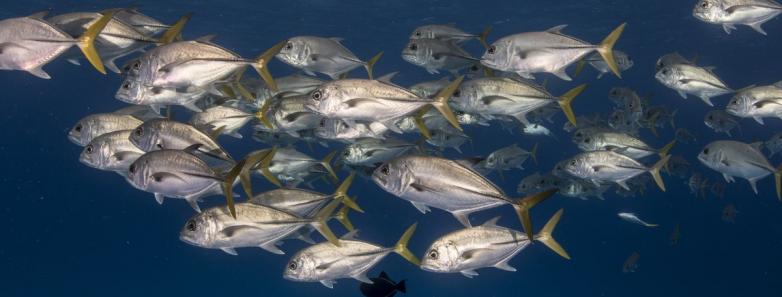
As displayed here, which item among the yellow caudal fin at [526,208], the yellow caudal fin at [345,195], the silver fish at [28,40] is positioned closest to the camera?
the yellow caudal fin at [526,208]

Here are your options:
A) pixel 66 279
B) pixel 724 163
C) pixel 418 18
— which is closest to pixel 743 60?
pixel 418 18

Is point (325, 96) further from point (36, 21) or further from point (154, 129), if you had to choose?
point (36, 21)

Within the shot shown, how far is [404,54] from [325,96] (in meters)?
2.37

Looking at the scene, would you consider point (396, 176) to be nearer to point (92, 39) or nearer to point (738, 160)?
point (92, 39)

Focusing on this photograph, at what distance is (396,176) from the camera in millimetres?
4855

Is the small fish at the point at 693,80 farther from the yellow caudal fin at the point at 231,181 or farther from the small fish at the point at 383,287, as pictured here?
the yellow caudal fin at the point at 231,181

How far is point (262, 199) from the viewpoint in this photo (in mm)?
5488

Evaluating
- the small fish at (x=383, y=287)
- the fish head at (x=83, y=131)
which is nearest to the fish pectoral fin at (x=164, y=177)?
the fish head at (x=83, y=131)

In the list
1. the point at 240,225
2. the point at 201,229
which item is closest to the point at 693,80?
the point at 240,225

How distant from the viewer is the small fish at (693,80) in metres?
7.12

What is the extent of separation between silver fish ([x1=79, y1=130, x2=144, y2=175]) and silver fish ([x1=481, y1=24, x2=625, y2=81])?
3386 mm

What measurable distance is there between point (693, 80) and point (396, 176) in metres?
4.31

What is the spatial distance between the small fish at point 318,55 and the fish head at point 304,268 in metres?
2.14

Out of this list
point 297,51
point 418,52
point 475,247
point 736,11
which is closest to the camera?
point 475,247
